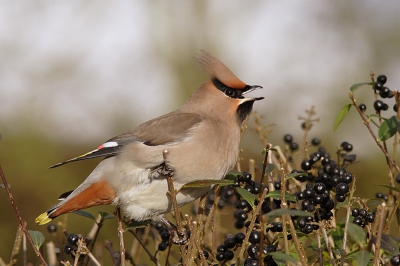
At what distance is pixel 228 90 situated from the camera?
11.5 ft

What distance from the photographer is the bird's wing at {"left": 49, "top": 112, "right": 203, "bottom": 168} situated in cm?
321

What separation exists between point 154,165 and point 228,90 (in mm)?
670

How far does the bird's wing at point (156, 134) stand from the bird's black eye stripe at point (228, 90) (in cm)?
23

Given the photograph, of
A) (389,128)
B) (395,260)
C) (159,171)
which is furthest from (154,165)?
(395,260)

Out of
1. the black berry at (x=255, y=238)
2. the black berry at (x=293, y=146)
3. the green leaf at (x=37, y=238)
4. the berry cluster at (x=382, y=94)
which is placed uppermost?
the berry cluster at (x=382, y=94)

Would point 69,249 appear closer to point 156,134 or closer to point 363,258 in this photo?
point 156,134

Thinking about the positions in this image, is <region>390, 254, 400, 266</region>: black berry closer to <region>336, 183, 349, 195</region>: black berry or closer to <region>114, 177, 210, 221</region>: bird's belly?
<region>336, 183, 349, 195</region>: black berry

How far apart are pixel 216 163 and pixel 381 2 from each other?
4069 millimetres

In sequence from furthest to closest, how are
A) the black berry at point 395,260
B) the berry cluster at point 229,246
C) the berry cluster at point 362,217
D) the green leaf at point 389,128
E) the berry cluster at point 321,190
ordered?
the berry cluster at point 229,246, the green leaf at point 389,128, the berry cluster at point 321,190, the berry cluster at point 362,217, the black berry at point 395,260

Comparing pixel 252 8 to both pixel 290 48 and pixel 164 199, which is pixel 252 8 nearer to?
pixel 290 48

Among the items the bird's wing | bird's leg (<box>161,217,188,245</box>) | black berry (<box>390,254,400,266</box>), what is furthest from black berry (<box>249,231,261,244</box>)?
the bird's wing

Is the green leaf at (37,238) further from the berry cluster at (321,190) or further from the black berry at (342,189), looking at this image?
the black berry at (342,189)

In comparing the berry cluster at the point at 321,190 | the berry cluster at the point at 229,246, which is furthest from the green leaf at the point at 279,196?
the berry cluster at the point at 229,246

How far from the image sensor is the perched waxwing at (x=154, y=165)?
121 inches
